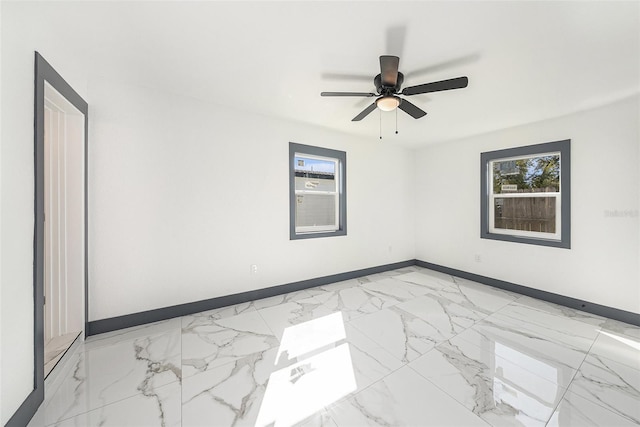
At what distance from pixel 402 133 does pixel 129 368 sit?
13.8 feet

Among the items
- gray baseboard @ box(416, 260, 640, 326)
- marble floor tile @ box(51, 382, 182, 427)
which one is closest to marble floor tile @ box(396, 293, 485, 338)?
gray baseboard @ box(416, 260, 640, 326)

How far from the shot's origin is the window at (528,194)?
3084mm

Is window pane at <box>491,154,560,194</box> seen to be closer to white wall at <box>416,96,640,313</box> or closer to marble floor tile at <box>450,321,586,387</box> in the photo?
white wall at <box>416,96,640,313</box>

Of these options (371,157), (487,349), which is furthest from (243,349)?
(371,157)

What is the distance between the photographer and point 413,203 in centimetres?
490

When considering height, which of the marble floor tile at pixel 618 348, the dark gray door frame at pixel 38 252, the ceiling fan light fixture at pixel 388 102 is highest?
the ceiling fan light fixture at pixel 388 102

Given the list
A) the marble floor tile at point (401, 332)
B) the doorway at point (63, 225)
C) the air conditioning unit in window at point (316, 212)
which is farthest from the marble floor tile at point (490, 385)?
the doorway at point (63, 225)

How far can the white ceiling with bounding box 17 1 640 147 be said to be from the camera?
4.87ft

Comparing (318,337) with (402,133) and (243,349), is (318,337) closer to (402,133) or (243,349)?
(243,349)

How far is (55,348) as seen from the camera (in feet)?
6.49

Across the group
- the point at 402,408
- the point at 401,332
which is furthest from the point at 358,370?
the point at 401,332

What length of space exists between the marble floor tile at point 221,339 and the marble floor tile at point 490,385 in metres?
1.35

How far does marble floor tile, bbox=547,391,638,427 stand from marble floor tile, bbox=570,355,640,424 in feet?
0.19

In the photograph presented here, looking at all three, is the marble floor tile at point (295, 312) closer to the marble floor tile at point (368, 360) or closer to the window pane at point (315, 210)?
the marble floor tile at point (368, 360)
